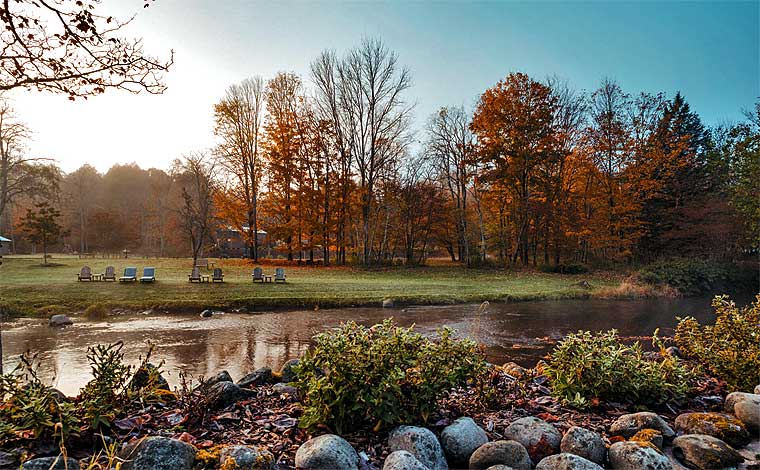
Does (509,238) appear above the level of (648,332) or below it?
above

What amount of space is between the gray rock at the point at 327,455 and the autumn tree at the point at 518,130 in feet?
80.0

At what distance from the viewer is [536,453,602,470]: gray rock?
96.8 inches

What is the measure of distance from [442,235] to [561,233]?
26.8ft

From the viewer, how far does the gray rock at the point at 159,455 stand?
7.29 ft

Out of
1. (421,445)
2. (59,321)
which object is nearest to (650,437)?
(421,445)

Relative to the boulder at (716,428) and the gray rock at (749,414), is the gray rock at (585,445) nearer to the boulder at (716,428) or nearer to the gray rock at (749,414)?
the boulder at (716,428)

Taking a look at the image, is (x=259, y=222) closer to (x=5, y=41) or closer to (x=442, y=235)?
(x=442, y=235)

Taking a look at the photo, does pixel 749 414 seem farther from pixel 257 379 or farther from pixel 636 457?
pixel 257 379

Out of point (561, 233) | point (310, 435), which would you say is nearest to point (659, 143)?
A: point (561, 233)

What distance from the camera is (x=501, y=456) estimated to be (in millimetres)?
2582

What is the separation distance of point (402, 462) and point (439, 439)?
0.53m

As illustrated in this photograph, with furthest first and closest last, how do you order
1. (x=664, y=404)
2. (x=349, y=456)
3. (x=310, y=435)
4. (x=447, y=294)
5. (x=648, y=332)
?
(x=447, y=294), (x=648, y=332), (x=664, y=404), (x=310, y=435), (x=349, y=456)

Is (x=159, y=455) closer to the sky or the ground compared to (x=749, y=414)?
closer to the sky

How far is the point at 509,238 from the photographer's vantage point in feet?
89.6
